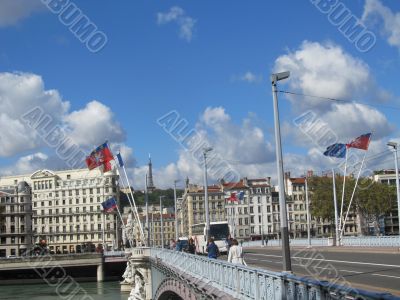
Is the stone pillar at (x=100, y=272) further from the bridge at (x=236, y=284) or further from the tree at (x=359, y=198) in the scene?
the bridge at (x=236, y=284)

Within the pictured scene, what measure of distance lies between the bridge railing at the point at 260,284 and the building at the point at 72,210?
14944 centimetres

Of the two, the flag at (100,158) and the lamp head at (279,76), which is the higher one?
the flag at (100,158)

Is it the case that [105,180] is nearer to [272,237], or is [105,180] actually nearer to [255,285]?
[272,237]

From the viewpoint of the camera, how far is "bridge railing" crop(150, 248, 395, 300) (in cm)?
991

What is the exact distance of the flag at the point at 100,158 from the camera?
54344 mm

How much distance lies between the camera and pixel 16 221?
529ft

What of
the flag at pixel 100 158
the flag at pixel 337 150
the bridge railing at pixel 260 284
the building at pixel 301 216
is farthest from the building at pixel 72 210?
the bridge railing at pixel 260 284

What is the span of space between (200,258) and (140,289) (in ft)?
107

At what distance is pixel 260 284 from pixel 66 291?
242 ft

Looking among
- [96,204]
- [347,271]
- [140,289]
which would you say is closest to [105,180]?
[96,204]

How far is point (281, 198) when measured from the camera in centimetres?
1942

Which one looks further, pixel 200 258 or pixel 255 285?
pixel 200 258

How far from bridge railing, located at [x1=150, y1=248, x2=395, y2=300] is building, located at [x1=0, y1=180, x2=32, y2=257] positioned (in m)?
138

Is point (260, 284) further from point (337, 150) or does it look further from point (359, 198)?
point (359, 198)
